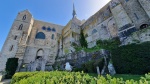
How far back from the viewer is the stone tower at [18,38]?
24.7 metres

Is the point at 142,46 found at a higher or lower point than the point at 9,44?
lower

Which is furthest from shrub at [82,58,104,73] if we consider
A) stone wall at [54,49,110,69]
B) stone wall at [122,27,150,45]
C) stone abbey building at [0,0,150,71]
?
stone abbey building at [0,0,150,71]

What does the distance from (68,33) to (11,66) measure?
659 inches

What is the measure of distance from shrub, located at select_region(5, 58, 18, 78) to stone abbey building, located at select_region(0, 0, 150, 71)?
1.53m

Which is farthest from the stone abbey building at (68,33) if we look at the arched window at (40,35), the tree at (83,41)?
the tree at (83,41)

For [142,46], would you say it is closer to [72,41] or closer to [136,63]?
[136,63]

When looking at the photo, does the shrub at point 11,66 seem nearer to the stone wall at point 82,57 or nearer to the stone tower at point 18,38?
the stone tower at point 18,38

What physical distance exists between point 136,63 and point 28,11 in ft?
112

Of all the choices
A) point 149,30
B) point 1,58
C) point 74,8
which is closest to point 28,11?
point 1,58

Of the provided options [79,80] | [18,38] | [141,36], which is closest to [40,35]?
[18,38]

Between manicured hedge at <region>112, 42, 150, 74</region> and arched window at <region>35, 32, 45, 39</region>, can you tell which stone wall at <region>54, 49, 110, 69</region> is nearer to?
manicured hedge at <region>112, 42, 150, 74</region>

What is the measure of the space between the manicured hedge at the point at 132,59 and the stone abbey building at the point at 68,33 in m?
2.99

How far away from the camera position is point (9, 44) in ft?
84.9

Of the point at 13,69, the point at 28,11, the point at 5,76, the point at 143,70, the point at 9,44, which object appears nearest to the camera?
the point at 143,70
